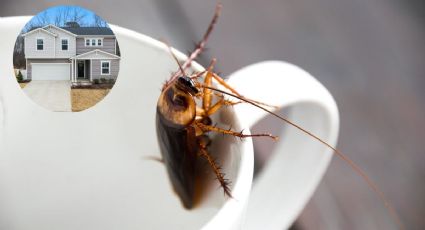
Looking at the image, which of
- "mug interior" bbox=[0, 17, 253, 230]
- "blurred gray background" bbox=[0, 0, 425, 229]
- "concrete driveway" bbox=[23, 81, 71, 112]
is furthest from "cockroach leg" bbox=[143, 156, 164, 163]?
"blurred gray background" bbox=[0, 0, 425, 229]

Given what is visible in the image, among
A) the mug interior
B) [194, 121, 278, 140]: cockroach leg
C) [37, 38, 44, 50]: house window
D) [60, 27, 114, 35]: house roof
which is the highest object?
[60, 27, 114, 35]: house roof

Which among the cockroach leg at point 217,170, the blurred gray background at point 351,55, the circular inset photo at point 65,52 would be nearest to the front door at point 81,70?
the circular inset photo at point 65,52

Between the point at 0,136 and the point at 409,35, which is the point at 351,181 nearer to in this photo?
the point at 409,35

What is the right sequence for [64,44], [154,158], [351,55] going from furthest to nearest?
[351,55]
[154,158]
[64,44]

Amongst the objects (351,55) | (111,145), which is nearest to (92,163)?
(111,145)

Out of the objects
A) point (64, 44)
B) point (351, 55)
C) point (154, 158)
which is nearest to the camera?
point (64, 44)

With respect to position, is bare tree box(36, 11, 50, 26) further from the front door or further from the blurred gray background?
the blurred gray background

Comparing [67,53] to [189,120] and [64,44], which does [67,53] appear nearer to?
[64,44]
